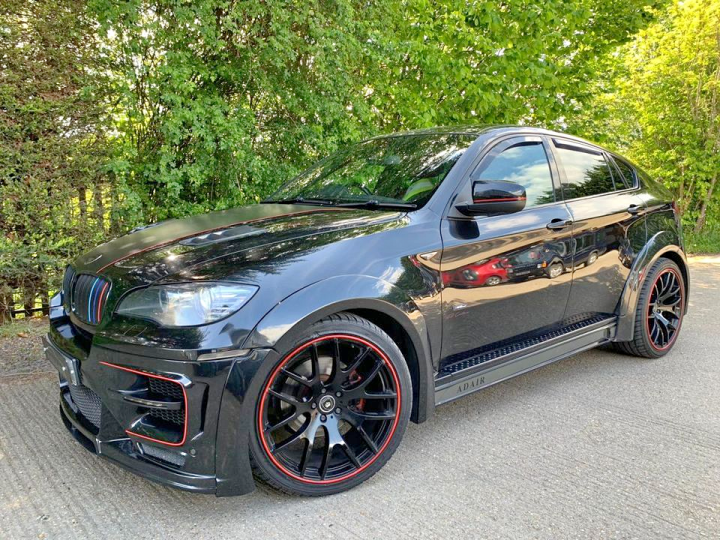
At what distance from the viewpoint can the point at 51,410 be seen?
3.40m

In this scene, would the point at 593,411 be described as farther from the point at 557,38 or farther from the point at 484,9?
the point at 557,38

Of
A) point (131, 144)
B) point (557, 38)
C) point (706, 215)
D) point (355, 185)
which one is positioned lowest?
point (706, 215)

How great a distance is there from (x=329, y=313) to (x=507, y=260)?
3.95ft

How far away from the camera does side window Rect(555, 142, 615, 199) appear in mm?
3637

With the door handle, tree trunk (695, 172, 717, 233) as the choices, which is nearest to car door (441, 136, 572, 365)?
the door handle

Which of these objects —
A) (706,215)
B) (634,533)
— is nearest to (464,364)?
(634,533)

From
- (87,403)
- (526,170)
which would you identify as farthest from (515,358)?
(87,403)

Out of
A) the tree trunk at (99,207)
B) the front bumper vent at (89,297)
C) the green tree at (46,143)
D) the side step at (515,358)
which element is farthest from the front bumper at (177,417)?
the tree trunk at (99,207)

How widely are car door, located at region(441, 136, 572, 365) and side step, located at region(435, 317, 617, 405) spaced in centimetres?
7

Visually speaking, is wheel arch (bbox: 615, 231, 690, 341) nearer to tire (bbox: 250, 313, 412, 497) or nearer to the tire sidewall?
the tire sidewall

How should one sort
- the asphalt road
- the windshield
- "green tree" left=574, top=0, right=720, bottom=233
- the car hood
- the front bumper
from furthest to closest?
1. "green tree" left=574, top=0, right=720, bottom=233
2. the windshield
3. the car hood
4. the asphalt road
5. the front bumper

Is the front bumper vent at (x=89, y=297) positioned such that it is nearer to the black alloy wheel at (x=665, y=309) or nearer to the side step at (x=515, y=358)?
the side step at (x=515, y=358)

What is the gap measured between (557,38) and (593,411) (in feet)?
19.9

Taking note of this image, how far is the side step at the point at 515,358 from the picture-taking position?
283 cm
